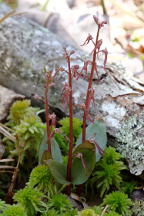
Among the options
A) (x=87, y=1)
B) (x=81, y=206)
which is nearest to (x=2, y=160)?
(x=81, y=206)

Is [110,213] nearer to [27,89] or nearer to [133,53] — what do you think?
[27,89]

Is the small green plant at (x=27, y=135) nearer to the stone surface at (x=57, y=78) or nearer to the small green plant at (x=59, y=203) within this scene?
the stone surface at (x=57, y=78)

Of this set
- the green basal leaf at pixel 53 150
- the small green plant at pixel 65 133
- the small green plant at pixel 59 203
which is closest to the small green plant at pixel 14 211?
the small green plant at pixel 59 203

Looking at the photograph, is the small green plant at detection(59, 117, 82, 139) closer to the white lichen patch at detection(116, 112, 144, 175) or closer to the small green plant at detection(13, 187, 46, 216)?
the white lichen patch at detection(116, 112, 144, 175)

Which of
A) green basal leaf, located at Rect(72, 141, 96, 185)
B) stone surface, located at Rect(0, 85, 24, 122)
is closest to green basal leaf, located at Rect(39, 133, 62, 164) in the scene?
green basal leaf, located at Rect(72, 141, 96, 185)

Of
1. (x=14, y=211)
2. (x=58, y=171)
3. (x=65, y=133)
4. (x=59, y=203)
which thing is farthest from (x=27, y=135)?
(x=14, y=211)
